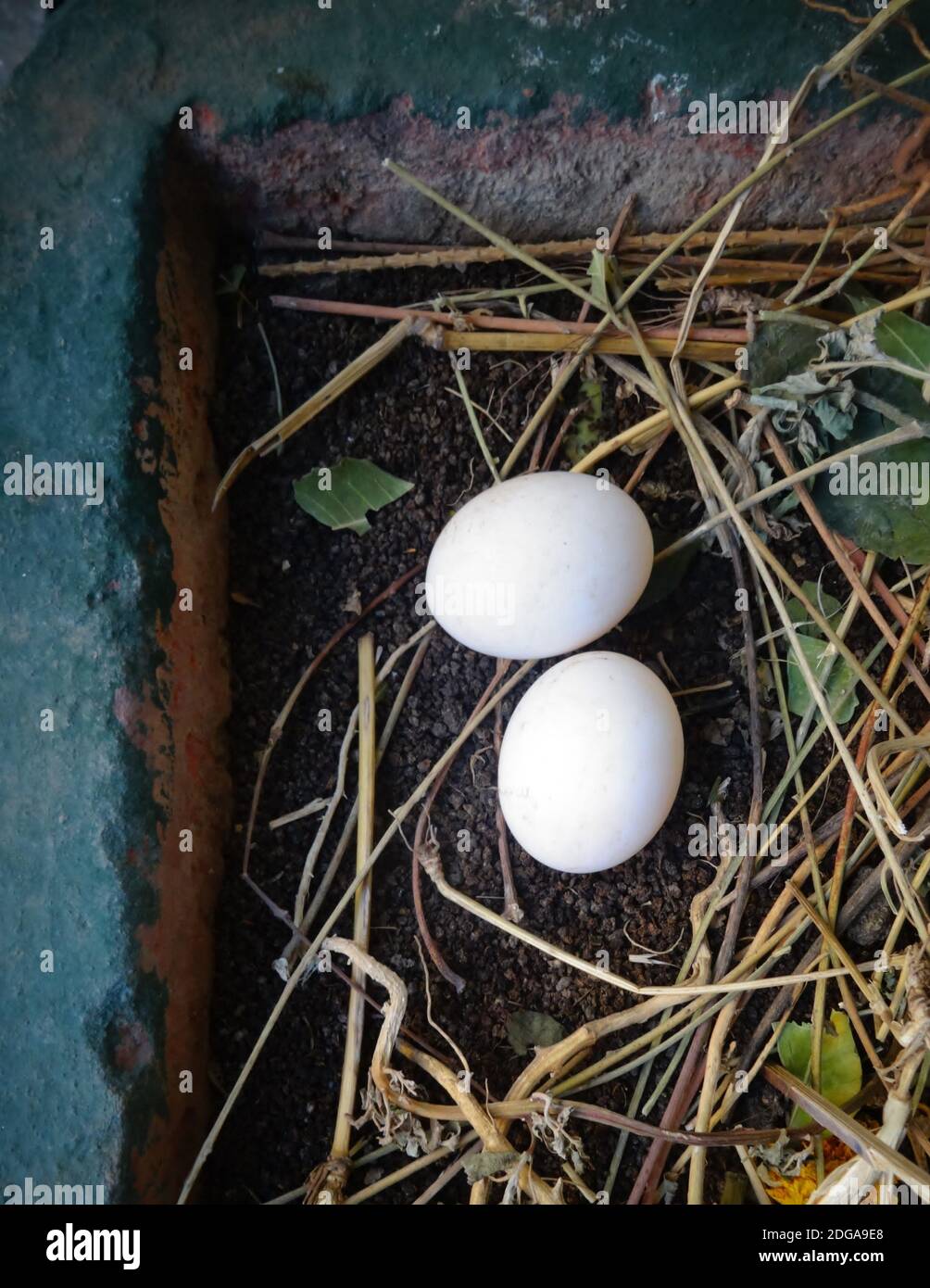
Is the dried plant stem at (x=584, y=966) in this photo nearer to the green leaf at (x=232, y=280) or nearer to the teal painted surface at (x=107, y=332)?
the teal painted surface at (x=107, y=332)

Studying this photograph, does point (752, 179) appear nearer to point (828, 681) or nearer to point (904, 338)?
point (904, 338)

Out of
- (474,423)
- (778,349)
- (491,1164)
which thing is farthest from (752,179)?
(491,1164)

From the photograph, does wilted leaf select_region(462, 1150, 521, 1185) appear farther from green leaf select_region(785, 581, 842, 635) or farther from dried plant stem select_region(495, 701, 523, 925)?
green leaf select_region(785, 581, 842, 635)

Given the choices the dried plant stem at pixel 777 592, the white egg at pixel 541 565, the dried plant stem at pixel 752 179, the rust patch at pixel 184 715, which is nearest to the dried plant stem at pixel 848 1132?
the dried plant stem at pixel 777 592

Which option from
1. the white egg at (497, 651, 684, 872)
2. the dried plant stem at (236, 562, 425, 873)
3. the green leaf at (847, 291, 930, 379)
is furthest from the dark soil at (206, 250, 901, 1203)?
the green leaf at (847, 291, 930, 379)

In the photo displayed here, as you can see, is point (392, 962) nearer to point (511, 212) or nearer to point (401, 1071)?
point (401, 1071)
